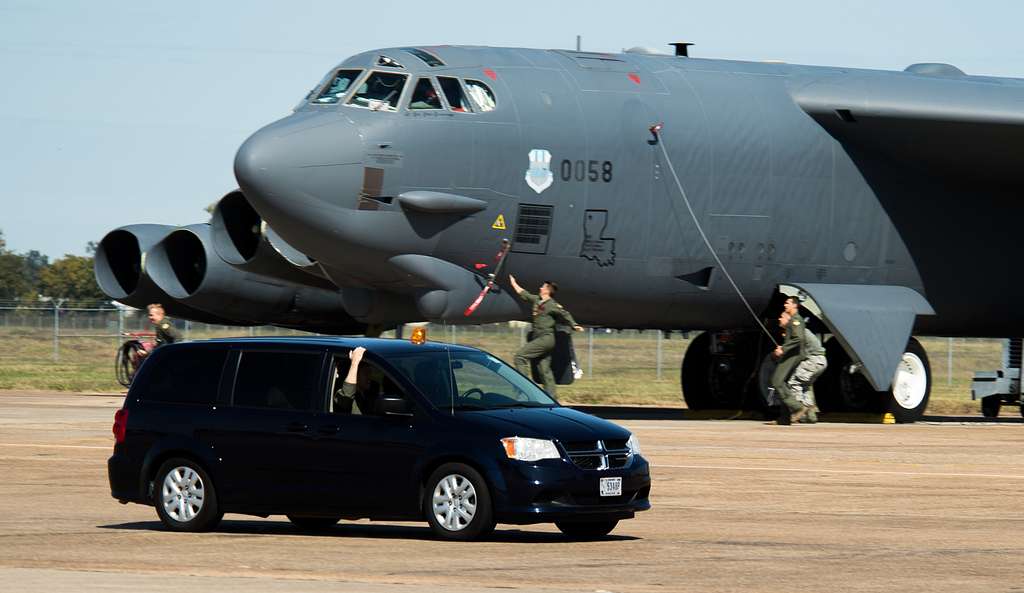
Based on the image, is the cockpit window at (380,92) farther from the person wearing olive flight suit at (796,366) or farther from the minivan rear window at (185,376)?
the minivan rear window at (185,376)

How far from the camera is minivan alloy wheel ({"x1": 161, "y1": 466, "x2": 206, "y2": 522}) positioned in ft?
46.5

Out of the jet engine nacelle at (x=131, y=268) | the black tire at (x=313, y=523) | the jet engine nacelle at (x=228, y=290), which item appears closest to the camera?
the black tire at (x=313, y=523)

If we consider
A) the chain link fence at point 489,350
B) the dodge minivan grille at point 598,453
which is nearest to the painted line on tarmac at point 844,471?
the dodge minivan grille at point 598,453

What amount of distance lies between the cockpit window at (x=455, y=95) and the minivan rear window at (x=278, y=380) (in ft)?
36.7

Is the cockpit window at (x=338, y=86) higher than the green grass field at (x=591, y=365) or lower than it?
higher

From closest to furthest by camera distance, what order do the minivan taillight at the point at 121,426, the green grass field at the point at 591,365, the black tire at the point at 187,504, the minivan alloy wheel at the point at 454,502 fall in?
the minivan alloy wheel at the point at 454,502, the black tire at the point at 187,504, the minivan taillight at the point at 121,426, the green grass field at the point at 591,365

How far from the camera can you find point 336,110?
24.8 m

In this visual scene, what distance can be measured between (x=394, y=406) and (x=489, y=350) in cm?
5183

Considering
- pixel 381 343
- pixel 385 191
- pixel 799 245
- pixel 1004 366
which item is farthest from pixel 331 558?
pixel 1004 366

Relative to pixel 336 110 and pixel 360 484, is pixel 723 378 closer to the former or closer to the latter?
pixel 336 110

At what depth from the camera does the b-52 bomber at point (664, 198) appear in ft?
81.5

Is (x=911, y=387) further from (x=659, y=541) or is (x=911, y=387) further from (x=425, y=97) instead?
(x=659, y=541)

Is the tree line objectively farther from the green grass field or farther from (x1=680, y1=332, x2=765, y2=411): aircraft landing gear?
(x1=680, y1=332, x2=765, y2=411): aircraft landing gear

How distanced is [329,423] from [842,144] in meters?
16.1
